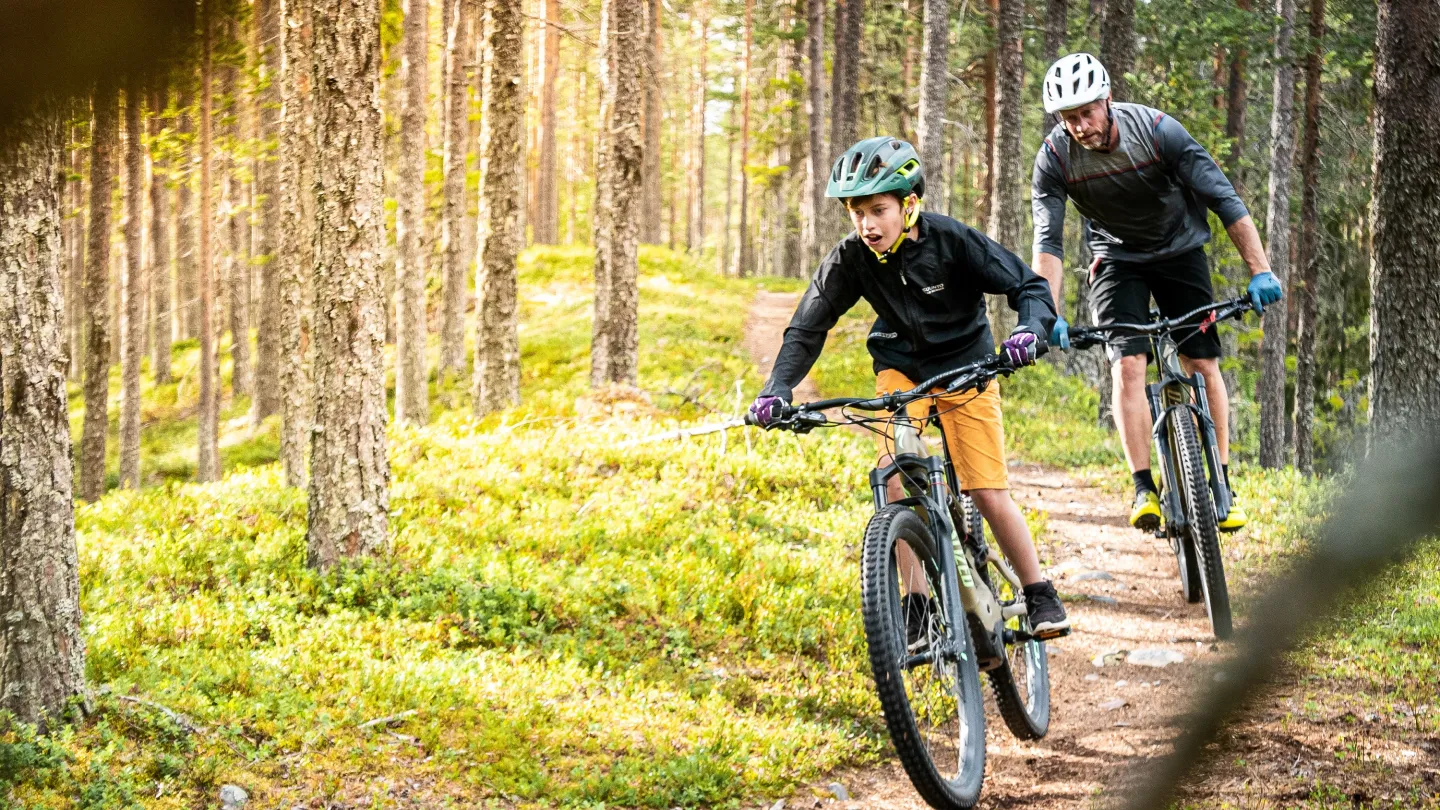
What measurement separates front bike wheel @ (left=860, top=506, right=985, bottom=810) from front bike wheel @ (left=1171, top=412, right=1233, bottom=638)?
1.87m

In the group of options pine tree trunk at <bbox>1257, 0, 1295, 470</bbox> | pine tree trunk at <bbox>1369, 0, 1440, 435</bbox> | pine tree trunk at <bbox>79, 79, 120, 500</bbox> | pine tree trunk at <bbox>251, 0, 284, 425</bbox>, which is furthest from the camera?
pine tree trunk at <bbox>251, 0, 284, 425</bbox>

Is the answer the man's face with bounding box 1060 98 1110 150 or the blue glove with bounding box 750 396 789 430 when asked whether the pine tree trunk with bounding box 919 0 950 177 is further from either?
the blue glove with bounding box 750 396 789 430

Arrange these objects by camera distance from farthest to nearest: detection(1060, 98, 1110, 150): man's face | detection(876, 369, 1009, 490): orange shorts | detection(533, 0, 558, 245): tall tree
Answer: detection(533, 0, 558, 245): tall tree
detection(1060, 98, 1110, 150): man's face
detection(876, 369, 1009, 490): orange shorts

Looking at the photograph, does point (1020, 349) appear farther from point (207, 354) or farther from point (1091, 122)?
point (207, 354)

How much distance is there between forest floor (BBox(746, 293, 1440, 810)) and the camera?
13.3 ft

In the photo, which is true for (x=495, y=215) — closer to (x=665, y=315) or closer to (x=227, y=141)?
(x=227, y=141)

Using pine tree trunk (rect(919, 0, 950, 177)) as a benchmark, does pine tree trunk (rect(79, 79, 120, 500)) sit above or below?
below

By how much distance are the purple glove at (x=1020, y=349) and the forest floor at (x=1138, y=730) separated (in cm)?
136

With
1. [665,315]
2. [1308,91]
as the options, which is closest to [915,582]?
[1308,91]

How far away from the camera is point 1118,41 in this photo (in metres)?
13.9

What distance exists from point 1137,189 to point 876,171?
2.45 m

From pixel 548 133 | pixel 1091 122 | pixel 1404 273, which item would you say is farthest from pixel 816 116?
pixel 1404 273

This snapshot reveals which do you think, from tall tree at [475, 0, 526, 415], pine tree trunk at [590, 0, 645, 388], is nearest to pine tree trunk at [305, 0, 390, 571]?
tall tree at [475, 0, 526, 415]

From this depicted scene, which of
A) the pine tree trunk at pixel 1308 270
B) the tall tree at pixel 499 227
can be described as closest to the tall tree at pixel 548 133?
the tall tree at pixel 499 227
